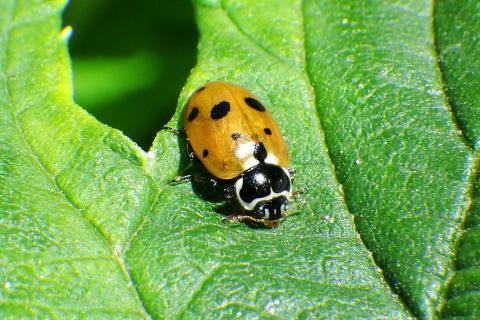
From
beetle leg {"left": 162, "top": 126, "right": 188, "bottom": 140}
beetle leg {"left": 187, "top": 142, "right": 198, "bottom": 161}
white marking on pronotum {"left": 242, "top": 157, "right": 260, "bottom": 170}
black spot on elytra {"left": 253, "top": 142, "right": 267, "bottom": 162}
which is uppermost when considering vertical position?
beetle leg {"left": 162, "top": 126, "right": 188, "bottom": 140}

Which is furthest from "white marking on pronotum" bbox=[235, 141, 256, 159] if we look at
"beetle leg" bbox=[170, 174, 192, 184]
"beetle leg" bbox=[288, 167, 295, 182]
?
"beetle leg" bbox=[170, 174, 192, 184]

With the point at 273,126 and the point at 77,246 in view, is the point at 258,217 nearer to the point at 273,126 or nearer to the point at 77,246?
the point at 273,126

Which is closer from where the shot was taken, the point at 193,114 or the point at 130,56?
the point at 193,114

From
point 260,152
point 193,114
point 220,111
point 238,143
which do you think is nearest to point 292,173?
point 260,152

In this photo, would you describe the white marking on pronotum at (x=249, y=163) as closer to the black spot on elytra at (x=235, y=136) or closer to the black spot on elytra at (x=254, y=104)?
the black spot on elytra at (x=235, y=136)

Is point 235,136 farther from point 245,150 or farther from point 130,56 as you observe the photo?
point 130,56

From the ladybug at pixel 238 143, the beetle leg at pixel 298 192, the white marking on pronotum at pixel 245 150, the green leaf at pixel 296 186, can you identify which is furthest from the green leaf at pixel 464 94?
the white marking on pronotum at pixel 245 150

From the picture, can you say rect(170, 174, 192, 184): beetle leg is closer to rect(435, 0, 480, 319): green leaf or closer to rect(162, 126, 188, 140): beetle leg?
rect(162, 126, 188, 140): beetle leg
